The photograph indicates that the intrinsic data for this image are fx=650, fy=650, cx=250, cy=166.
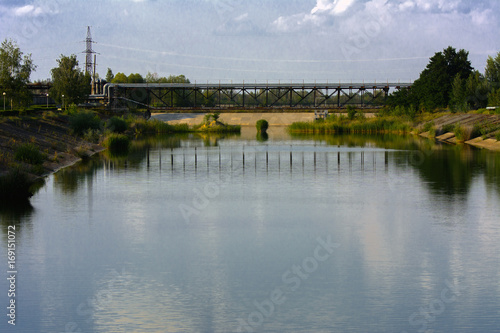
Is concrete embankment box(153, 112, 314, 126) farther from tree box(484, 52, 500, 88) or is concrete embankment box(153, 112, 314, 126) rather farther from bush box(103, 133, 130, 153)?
bush box(103, 133, 130, 153)

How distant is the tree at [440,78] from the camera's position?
3578 inches

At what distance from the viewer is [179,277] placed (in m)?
14.3

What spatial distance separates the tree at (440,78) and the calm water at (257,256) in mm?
62034

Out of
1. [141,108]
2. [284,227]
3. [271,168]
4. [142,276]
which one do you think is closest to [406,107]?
[141,108]

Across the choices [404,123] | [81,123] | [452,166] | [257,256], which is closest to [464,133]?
[404,123]

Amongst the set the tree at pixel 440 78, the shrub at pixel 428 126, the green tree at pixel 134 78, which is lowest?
the shrub at pixel 428 126

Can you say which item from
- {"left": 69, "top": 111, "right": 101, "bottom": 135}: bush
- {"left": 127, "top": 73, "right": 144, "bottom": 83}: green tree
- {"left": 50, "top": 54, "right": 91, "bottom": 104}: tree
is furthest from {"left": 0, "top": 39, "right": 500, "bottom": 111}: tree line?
{"left": 127, "top": 73, "right": 144, "bottom": 83}: green tree

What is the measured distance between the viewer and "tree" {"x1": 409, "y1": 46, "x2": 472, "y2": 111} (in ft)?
298

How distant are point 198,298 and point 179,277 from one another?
1.53 metres

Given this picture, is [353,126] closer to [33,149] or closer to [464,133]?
[464,133]

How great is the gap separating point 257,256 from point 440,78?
8179cm

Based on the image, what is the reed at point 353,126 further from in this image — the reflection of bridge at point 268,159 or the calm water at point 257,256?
the calm water at point 257,256

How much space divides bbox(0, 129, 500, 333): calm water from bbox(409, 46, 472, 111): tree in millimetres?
62034

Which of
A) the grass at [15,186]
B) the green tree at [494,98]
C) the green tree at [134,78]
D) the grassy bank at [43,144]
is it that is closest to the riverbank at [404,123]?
the green tree at [494,98]
